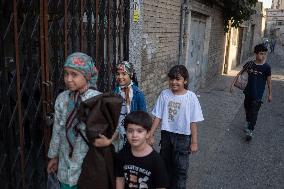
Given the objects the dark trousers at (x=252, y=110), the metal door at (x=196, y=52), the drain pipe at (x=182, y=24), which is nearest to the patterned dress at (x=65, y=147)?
the dark trousers at (x=252, y=110)

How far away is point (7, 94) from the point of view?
3088 millimetres

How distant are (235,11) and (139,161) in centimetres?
1104

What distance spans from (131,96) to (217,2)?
8.11 m

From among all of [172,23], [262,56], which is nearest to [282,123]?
[262,56]

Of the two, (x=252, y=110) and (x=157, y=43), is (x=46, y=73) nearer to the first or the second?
(x=157, y=43)

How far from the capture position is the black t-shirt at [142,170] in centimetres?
266

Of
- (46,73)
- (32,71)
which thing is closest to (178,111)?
(46,73)

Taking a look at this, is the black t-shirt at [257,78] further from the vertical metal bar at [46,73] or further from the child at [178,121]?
the vertical metal bar at [46,73]

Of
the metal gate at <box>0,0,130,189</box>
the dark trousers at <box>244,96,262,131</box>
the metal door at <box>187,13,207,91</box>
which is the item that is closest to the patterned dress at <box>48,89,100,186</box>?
the metal gate at <box>0,0,130,189</box>

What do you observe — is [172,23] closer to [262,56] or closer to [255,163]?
[262,56]

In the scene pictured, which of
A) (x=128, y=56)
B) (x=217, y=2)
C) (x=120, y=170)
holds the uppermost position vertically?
(x=217, y=2)

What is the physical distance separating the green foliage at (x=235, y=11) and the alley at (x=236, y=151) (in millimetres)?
4432

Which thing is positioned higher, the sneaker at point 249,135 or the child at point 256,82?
the child at point 256,82

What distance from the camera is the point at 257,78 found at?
6043 mm
